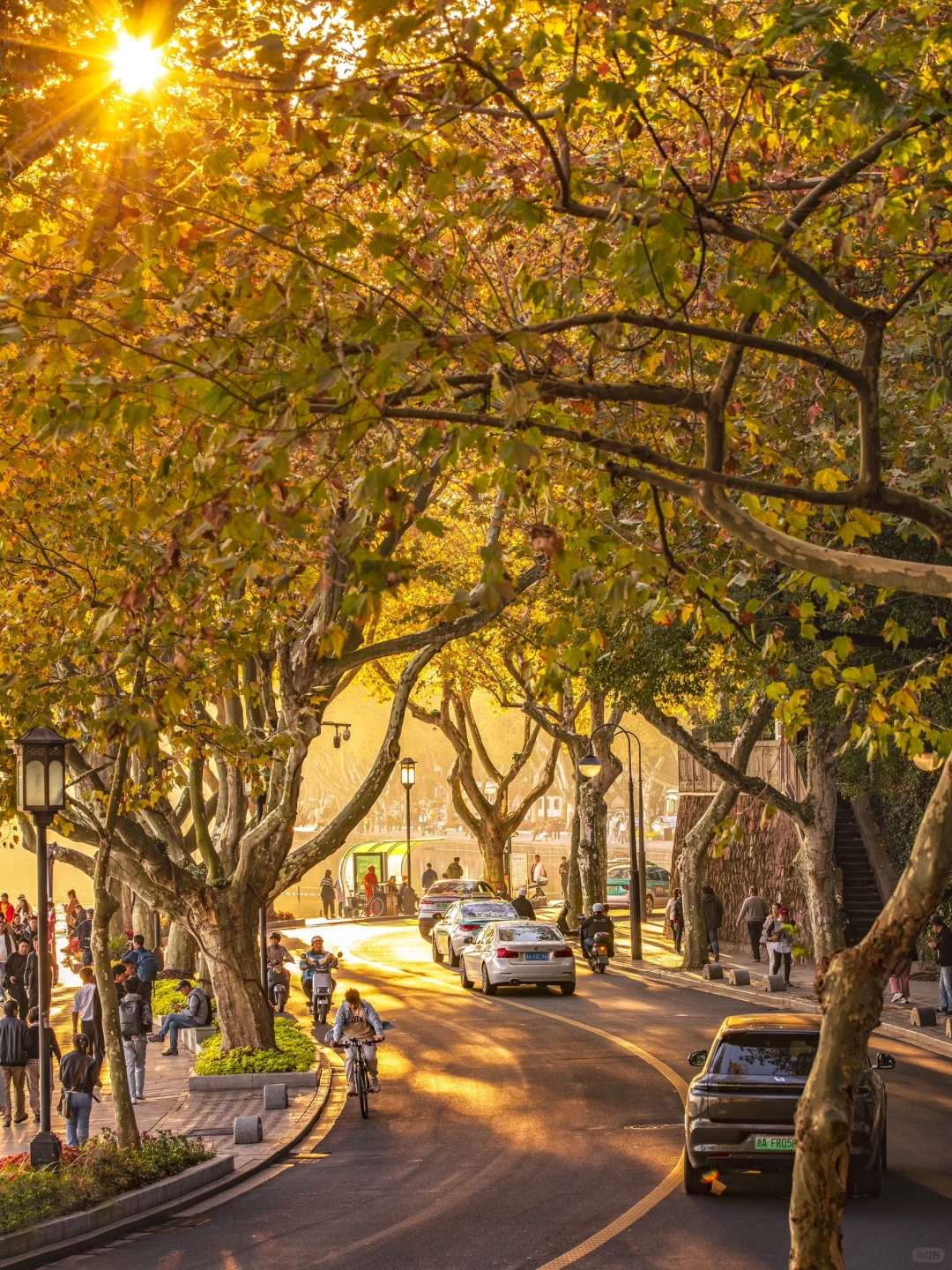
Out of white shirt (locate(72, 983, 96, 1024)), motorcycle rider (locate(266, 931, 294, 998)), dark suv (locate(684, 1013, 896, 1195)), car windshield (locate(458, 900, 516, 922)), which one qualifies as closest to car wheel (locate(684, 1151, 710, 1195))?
dark suv (locate(684, 1013, 896, 1195))

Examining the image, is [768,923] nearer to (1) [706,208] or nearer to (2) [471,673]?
(2) [471,673]

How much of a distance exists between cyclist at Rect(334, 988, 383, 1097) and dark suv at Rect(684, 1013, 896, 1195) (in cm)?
645

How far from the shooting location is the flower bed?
12.9 metres

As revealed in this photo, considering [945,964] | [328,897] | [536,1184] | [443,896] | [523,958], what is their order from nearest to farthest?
[536,1184]
[945,964]
[523,958]
[443,896]
[328,897]

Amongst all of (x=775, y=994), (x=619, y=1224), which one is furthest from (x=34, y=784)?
(x=775, y=994)

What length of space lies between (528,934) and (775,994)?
17.8ft

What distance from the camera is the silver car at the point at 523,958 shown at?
102ft

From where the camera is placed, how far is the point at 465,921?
37250 millimetres

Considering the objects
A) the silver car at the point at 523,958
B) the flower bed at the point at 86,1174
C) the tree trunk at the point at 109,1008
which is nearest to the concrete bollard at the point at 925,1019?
the silver car at the point at 523,958

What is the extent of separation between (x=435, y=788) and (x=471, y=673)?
6815 cm

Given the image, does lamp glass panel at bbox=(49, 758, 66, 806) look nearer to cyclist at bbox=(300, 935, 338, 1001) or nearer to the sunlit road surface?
the sunlit road surface

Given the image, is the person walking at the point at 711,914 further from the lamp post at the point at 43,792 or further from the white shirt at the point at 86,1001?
the lamp post at the point at 43,792

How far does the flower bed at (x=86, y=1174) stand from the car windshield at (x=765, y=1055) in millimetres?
5413

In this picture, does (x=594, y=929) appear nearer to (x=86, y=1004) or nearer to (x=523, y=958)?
(x=523, y=958)
